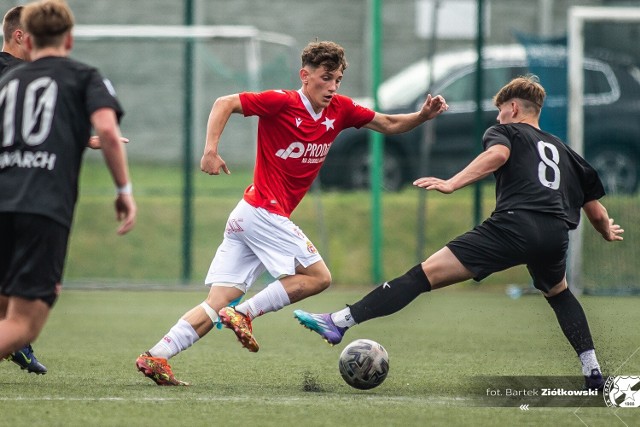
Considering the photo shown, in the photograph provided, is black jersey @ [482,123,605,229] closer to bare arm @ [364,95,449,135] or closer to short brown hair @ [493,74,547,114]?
short brown hair @ [493,74,547,114]

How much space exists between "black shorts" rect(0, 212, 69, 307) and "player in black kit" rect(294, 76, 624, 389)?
1606mm

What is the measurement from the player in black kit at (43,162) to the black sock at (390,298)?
1712 mm

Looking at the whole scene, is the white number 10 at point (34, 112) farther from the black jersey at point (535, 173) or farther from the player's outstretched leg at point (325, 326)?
the black jersey at point (535, 173)

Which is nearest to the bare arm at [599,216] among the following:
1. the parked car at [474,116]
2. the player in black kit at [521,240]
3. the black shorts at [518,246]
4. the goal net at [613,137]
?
the player in black kit at [521,240]

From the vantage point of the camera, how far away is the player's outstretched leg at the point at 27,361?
264 inches

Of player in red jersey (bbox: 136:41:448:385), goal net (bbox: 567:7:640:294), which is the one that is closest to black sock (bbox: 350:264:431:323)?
player in red jersey (bbox: 136:41:448:385)

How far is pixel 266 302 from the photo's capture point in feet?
21.8

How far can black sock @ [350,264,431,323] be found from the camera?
6.46 metres

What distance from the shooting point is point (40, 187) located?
513 centimetres

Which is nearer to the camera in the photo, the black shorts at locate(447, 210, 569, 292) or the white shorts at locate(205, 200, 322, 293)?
the black shorts at locate(447, 210, 569, 292)

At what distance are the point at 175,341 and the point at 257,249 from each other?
713 millimetres

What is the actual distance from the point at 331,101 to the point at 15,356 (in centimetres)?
233

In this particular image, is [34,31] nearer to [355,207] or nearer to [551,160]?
[551,160]

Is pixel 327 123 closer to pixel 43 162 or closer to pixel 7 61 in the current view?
pixel 7 61
